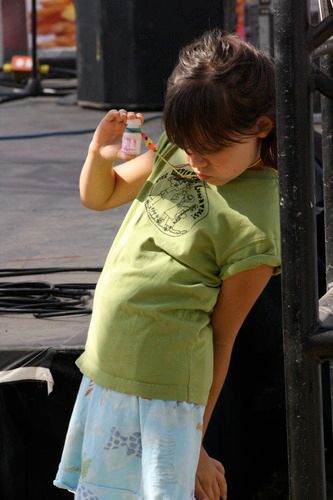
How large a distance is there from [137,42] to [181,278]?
664cm

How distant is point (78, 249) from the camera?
13.6 ft

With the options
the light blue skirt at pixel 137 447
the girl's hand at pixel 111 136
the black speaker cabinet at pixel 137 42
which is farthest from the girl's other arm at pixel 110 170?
the black speaker cabinet at pixel 137 42

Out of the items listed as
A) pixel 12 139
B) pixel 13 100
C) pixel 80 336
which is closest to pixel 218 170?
pixel 80 336

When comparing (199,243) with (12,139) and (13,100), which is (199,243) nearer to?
(12,139)

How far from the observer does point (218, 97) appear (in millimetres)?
1776

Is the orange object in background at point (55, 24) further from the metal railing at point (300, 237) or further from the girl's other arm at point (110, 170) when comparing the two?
the metal railing at point (300, 237)

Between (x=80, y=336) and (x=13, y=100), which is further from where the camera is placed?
(x=13, y=100)

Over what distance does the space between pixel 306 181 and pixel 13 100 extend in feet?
27.4

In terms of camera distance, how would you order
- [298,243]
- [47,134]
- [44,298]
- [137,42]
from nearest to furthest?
1. [298,243]
2. [44,298]
3. [47,134]
4. [137,42]

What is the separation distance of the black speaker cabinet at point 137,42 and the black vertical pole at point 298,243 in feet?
22.5

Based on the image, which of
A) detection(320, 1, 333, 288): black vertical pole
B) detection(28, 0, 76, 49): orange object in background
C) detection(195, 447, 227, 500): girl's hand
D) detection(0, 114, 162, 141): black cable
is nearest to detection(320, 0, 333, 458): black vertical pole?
detection(320, 1, 333, 288): black vertical pole

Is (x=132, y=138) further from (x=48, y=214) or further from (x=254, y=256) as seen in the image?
(x=48, y=214)

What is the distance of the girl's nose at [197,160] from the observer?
6.02 ft

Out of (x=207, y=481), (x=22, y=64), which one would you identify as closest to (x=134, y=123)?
(x=207, y=481)
